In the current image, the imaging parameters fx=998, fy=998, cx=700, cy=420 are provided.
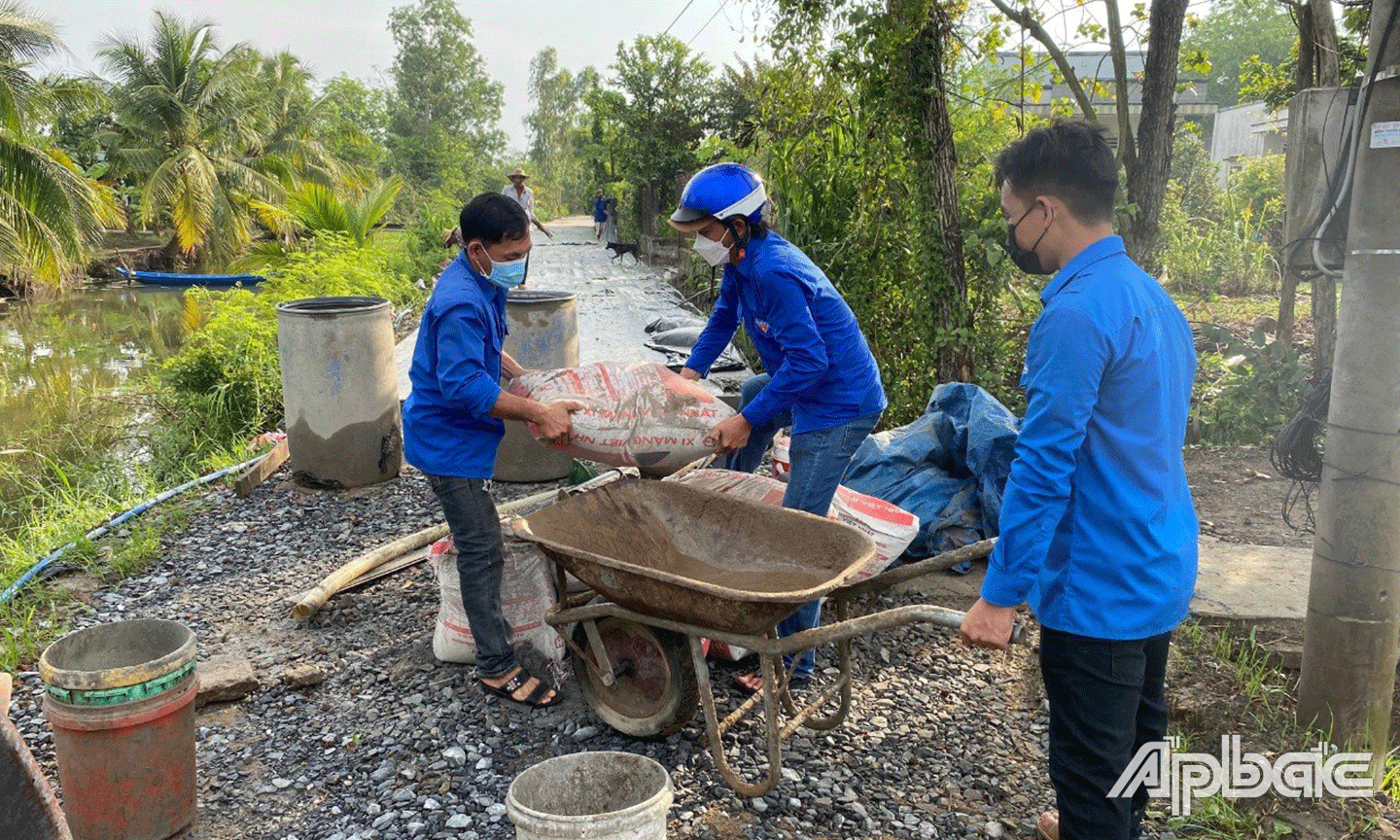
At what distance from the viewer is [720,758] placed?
9.58 ft

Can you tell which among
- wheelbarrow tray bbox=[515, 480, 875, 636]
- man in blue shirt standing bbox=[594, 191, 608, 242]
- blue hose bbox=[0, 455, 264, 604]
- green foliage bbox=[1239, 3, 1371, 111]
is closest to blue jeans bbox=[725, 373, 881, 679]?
wheelbarrow tray bbox=[515, 480, 875, 636]

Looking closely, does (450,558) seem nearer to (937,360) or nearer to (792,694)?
(792,694)

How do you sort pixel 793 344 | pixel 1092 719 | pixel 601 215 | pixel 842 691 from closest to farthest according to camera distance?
pixel 1092 719 < pixel 842 691 < pixel 793 344 < pixel 601 215

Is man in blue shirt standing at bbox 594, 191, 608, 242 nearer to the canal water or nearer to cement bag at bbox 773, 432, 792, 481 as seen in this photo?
the canal water

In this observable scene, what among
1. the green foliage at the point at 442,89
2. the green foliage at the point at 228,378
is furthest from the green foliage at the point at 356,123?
the green foliage at the point at 228,378

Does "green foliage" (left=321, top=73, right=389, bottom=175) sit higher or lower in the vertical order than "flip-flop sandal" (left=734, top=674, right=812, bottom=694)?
higher

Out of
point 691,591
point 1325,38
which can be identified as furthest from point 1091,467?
point 1325,38

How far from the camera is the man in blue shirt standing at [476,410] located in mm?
3369

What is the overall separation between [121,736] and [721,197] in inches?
96.2

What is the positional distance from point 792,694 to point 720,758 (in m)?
0.86

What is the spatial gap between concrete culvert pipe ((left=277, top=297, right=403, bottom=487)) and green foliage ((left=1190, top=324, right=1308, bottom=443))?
544 centimetres

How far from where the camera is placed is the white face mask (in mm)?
3469

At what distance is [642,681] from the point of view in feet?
11.3

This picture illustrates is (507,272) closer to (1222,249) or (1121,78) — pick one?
(1121,78)
